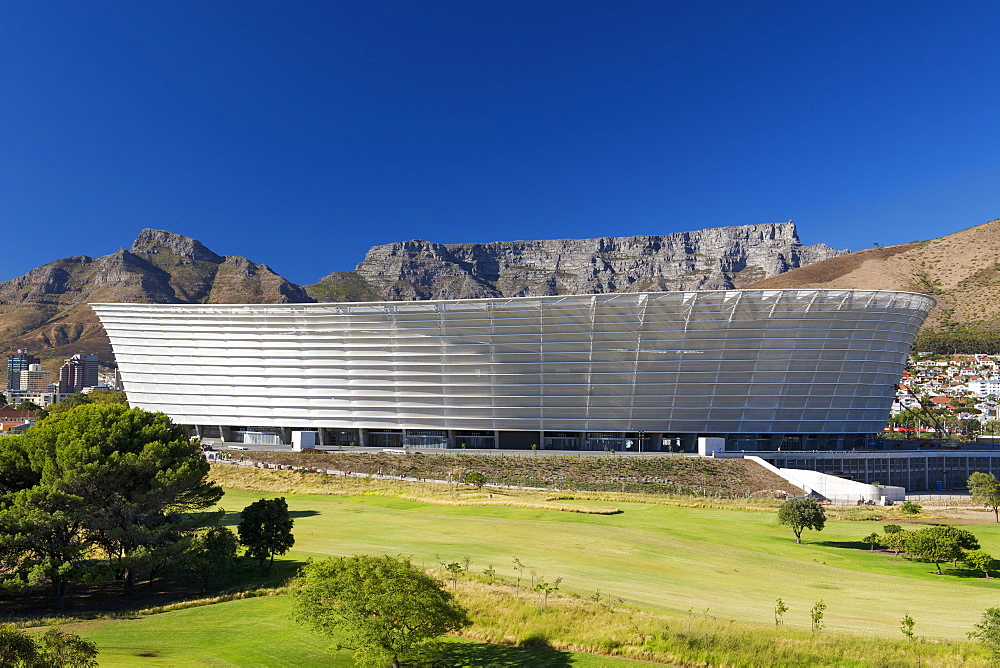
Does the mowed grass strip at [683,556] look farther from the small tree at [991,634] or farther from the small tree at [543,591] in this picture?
the small tree at [991,634]

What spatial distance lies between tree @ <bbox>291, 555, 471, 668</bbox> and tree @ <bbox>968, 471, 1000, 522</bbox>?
2259 inches

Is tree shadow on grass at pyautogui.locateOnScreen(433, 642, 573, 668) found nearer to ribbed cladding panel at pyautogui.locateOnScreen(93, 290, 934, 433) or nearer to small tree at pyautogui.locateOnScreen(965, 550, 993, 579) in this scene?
small tree at pyautogui.locateOnScreen(965, 550, 993, 579)

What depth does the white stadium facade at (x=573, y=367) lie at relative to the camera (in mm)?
77562

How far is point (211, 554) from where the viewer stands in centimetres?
3098

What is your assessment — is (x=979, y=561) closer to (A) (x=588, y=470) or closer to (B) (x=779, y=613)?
(B) (x=779, y=613)

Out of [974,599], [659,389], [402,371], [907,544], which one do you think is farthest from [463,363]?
[974,599]

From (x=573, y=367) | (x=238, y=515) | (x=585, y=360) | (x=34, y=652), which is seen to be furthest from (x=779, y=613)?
(x=573, y=367)

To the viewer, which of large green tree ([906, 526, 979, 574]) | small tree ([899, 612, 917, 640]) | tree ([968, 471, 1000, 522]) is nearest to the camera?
small tree ([899, 612, 917, 640])

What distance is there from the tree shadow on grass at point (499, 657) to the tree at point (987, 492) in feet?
176

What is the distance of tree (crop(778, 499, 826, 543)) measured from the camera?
41875 millimetres

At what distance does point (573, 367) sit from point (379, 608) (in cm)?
6483

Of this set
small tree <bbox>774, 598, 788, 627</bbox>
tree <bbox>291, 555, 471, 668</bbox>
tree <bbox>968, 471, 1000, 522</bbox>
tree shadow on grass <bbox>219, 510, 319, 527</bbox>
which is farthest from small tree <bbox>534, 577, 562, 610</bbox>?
tree <bbox>968, 471, 1000, 522</bbox>

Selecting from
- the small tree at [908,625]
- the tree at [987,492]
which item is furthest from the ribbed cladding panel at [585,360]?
the small tree at [908,625]

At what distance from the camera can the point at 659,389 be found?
80438 mm
